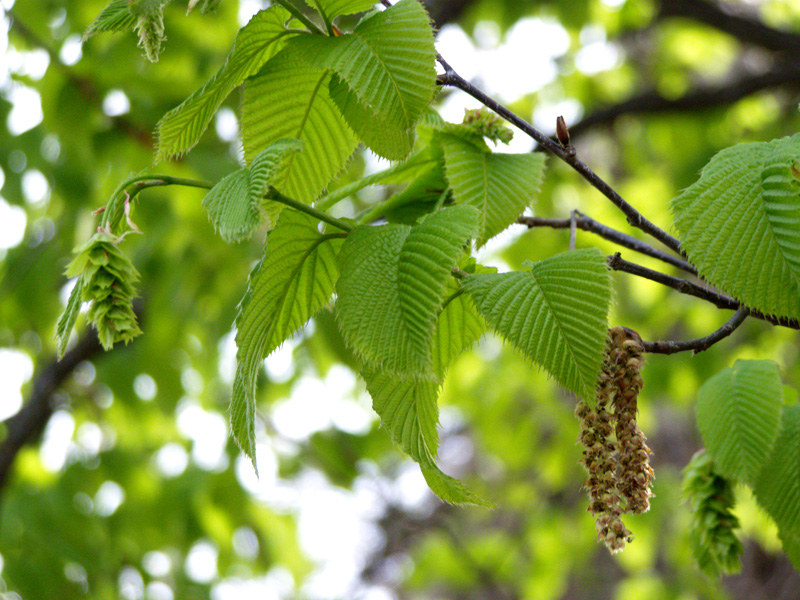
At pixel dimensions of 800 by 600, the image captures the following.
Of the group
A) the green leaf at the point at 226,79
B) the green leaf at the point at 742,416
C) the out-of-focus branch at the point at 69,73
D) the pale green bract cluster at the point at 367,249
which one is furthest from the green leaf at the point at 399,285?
the out-of-focus branch at the point at 69,73

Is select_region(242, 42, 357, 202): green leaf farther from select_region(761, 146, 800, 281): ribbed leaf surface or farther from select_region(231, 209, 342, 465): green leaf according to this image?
select_region(761, 146, 800, 281): ribbed leaf surface

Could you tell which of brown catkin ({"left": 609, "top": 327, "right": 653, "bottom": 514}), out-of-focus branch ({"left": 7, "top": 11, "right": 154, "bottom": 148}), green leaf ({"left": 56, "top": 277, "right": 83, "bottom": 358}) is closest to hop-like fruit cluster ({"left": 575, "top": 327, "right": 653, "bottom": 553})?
brown catkin ({"left": 609, "top": 327, "right": 653, "bottom": 514})

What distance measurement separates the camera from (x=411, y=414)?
2.14 feet

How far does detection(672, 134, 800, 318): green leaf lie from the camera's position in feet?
1.88

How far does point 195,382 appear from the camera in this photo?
12.6 ft

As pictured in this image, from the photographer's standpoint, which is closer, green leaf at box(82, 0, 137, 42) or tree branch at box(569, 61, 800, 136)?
green leaf at box(82, 0, 137, 42)

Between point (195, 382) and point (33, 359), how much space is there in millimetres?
800

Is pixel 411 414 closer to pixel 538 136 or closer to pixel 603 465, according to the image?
pixel 603 465

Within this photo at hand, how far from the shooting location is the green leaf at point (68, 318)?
593mm

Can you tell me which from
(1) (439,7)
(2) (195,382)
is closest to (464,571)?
(2) (195,382)

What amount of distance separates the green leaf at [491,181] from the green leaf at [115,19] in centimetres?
36

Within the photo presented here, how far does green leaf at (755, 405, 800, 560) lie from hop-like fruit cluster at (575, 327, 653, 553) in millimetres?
247

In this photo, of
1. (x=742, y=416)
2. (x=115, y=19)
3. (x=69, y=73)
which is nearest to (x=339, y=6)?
(x=115, y=19)

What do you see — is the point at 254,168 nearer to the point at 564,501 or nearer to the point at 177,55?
the point at 177,55
